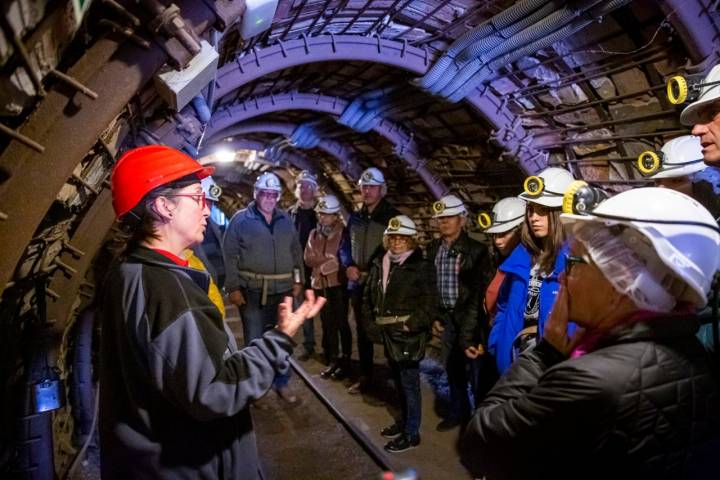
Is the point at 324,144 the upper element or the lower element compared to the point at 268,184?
upper

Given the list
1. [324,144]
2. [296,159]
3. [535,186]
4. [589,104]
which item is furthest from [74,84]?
[296,159]

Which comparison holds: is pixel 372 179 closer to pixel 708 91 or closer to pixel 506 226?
pixel 506 226

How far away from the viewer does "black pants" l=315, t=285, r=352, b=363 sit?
6.38 m

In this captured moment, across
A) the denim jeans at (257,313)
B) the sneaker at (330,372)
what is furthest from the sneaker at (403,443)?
the sneaker at (330,372)

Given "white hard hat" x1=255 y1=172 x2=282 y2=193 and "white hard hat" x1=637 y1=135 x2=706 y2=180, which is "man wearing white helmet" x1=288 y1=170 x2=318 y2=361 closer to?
"white hard hat" x1=255 y1=172 x2=282 y2=193

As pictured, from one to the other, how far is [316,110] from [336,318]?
11.7ft

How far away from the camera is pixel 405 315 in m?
4.38

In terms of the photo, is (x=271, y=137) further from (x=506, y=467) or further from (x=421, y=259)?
(x=506, y=467)

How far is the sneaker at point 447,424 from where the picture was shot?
4875 millimetres

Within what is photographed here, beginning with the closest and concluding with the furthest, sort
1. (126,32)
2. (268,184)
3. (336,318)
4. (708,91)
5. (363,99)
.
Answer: (126,32) → (708,91) → (268,184) → (336,318) → (363,99)

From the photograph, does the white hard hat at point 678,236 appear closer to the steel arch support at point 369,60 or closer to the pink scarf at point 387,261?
the pink scarf at point 387,261

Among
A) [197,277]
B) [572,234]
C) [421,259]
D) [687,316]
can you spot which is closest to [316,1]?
[421,259]

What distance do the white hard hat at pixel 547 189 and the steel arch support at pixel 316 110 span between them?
453 centimetres

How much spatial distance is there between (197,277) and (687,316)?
1791 mm
